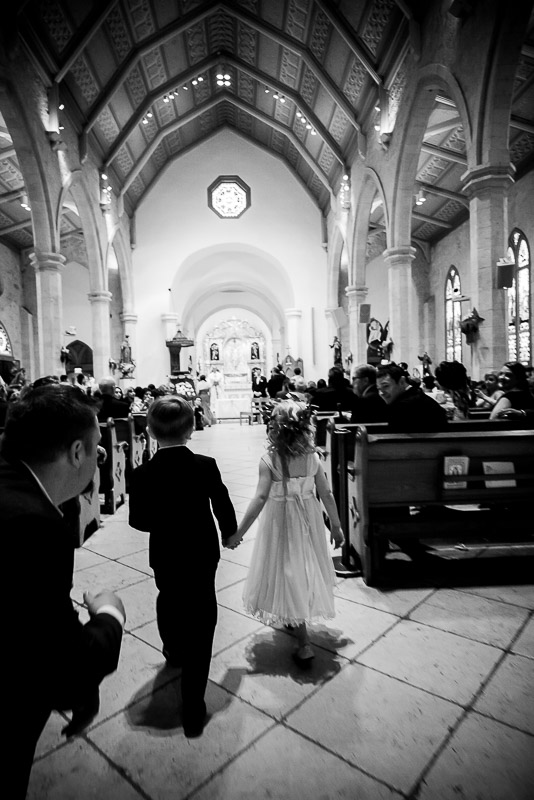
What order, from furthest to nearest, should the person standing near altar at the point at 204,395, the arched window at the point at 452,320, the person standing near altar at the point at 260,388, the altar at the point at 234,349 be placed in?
the altar at the point at 234,349, the arched window at the point at 452,320, the person standing near altar at the point at 204,395, the person standing near altar at the point at 260,388

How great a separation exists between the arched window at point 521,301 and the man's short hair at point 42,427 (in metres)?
15.3

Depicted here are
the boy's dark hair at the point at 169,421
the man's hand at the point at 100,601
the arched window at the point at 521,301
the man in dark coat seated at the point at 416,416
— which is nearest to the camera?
the man's hand at the point at 100,601

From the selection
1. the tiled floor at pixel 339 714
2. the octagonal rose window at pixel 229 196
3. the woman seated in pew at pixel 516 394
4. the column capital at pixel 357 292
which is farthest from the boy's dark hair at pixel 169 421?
the octagonal rose window at pixel 229 196

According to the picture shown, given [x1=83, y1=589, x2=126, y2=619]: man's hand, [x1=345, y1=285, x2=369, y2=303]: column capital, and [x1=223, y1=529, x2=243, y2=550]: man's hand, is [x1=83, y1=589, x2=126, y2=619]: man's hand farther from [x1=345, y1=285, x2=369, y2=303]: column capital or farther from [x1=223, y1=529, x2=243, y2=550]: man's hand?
[x1=345, y1=285, x2=369, y2=303]: column capital

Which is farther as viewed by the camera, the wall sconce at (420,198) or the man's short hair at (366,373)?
the wall sconce at (420,198)

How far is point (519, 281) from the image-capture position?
14602mm

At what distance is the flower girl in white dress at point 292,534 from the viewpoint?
88.8 inches

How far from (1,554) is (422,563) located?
309 cm

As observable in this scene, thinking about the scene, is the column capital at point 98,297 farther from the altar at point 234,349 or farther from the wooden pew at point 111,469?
the altar at point 234,349

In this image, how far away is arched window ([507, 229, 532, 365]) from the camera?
46.7ft

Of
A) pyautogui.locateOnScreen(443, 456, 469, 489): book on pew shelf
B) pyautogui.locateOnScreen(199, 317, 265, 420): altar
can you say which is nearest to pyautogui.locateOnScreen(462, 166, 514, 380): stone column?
pyautogui.locateOnScreen(443, 456, 469, 489): book on pew shelf

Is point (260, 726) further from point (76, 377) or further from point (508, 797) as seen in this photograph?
point (76, 377)

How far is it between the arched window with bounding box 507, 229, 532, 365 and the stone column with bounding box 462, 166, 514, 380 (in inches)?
298

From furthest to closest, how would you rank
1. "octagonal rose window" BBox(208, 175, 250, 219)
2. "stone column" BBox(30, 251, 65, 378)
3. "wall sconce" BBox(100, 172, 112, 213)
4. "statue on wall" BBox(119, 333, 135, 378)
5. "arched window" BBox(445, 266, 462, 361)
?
"octagonal rose window" BBox(208, 175, 250, 219)
"arched window" BBox(445, 266, 462, 361)
"statue on wall" BBox(119, 333, 135, 378)
"wall sconce" BBox(100, 172, 112, 213)
"stone column" BBox(30, 251, 65, 378)
